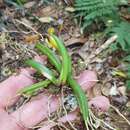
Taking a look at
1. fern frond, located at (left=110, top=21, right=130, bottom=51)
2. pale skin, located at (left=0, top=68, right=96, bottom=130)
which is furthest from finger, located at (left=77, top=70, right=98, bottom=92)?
fern frond, located at (left=110, top=21, right=130, bottom=51)

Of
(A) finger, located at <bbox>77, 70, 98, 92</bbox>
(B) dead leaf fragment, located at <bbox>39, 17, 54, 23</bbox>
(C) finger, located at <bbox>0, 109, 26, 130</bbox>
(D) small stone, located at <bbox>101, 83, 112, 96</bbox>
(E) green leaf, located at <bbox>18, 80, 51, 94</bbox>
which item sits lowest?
(D) small stone, located at <bbox>101, 83, 112, 96</bbox>

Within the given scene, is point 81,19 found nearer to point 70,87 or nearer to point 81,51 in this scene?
point 81,51

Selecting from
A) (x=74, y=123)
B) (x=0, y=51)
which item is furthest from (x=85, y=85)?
(x=0, y=51)

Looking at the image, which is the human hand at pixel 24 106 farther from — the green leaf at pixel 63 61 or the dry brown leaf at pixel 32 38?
the dry brown leaf at pixel 32 38

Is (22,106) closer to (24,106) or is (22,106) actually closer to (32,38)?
(24,106)

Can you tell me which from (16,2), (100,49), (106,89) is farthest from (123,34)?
(16,2)

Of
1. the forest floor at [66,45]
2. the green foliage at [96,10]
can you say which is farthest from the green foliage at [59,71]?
the green foliage at [96,10]

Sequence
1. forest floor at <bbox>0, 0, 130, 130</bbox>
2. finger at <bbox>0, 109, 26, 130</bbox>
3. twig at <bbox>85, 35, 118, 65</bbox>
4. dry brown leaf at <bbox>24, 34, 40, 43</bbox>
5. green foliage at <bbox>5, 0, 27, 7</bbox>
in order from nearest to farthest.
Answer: finger at <bbox>0, 109, 26, 130</bbox>
forest floor at <bbox>0, 0, 130, 130</bbox>
twig at <bbox>85, 35, 118, 65</bbox>
dry brown leaf at <bbox>24, 34, 40, 43</bbox>
green foliage at <bbox>5, 0, 27, 7</bbox>

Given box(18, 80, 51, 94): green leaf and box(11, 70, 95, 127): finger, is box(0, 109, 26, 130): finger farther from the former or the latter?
box(18, 80, 51, 94): green leaf
